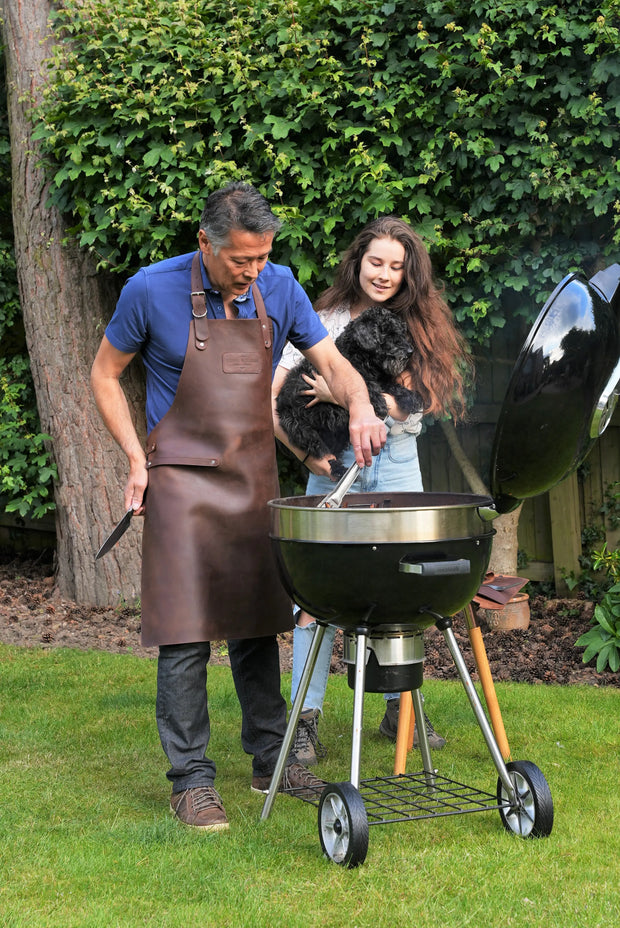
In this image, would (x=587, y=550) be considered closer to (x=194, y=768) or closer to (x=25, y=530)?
(x=194, y=768)

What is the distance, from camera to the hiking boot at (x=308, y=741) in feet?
12.4

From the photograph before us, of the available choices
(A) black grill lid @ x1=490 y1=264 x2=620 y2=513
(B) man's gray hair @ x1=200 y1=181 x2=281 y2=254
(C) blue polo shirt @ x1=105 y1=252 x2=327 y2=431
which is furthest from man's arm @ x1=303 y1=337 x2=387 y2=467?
(B) man's gray hair @ x1=200 y1=181 x2=281 y2=254

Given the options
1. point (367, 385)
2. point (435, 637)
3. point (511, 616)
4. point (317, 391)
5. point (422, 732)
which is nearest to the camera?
point (422, 732)

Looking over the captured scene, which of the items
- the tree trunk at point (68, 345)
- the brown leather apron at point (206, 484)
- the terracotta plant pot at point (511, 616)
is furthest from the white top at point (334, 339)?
the tree trunk at point (68, 345)

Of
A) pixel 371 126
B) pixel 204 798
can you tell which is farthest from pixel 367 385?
pixel 371 126

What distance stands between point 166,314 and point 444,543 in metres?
1.11

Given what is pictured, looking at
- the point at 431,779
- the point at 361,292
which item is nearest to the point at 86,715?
the point at 431,779

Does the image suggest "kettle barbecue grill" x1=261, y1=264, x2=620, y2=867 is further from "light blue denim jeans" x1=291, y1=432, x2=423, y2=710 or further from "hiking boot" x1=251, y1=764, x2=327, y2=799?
"light blue denim jeans" x1=291, y1=432, x2=423, y2=710

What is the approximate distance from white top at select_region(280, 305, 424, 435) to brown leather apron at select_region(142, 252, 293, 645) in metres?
0.62

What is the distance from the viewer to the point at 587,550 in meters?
6.42

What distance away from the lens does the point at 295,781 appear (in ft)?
11.5

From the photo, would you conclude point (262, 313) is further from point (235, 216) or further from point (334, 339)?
point (334, 339)

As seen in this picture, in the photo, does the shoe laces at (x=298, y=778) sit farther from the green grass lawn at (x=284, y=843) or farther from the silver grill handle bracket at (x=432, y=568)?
the silver grill handle bracket at (x=432, y=568)

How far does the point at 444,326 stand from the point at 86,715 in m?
2.27
